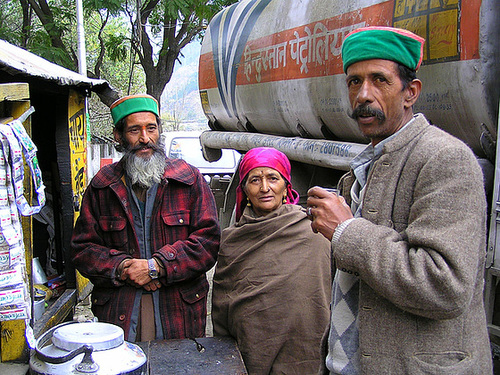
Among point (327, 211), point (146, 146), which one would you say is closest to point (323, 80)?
point (146, 146)

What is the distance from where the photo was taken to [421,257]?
121cm

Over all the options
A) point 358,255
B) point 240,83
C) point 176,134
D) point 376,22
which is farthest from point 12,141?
point 176,134

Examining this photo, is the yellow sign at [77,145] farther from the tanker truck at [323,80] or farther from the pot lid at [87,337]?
the pot lid at [87,337]

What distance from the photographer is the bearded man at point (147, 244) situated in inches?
96.0

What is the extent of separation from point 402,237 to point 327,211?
218 millimetres

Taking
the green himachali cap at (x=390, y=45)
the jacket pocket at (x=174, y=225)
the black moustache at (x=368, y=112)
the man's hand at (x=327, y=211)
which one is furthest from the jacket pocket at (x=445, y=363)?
the jacket pocket at (x=174, y=225)

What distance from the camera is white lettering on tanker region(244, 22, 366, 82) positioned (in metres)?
3.86

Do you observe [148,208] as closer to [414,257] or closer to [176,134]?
[414,257]

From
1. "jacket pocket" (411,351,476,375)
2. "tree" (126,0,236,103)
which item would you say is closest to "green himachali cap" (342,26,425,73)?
"jacket pocket" (411,351,476,375)

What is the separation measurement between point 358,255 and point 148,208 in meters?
1.47

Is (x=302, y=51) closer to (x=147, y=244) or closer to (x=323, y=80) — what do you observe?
(x=323, y=80)

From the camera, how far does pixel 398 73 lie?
1.43 metres

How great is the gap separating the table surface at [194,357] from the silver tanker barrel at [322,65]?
1.66m

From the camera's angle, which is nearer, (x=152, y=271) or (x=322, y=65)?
(x=152, y=271)
